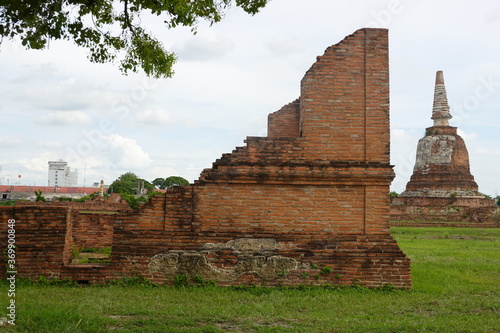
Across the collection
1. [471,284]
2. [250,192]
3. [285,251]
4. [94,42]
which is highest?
[94,42]

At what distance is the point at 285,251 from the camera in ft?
26.4

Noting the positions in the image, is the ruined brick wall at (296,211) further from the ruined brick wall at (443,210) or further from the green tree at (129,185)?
the green tree at (129,185)

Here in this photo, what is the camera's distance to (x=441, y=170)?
35.5 metres

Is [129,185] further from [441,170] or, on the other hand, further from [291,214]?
[291,214]

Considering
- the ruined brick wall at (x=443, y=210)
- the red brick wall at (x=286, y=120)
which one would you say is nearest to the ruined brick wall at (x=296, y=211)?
the red brick wall at (x=286, y=120)

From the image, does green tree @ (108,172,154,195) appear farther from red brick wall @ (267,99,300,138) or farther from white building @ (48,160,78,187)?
red brick wall @ (267,99,300,138)

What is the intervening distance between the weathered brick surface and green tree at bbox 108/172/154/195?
64175mm

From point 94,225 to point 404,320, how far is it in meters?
8.31

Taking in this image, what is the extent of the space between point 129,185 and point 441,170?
52233mm

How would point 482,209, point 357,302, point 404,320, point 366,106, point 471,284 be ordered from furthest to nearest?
1. point 482,209
2. point 471,284
3. point 366,106
4. point 357,302
5. point 404,320

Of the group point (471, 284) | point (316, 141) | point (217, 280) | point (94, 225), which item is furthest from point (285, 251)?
point (94, 225)

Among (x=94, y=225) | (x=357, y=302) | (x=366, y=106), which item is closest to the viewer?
(x=357, y=302)

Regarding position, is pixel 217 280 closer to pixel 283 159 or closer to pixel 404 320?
pixel 283 159

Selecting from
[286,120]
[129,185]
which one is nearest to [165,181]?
[129,185]
